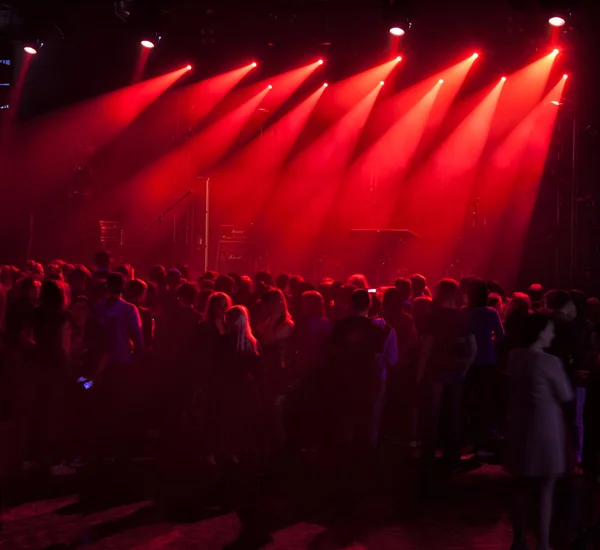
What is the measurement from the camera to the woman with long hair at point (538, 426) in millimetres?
4578

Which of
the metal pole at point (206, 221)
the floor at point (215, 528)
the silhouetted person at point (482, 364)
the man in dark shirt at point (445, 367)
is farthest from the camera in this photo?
the metal pole at point (206, 221)

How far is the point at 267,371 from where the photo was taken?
700 cm

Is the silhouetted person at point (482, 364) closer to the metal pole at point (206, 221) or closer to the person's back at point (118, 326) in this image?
the person's back at point (118, 326)

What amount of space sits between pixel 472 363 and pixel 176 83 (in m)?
12.0

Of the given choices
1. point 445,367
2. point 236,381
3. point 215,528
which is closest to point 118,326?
point 236,381

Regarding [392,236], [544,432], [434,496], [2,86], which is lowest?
[434,496]

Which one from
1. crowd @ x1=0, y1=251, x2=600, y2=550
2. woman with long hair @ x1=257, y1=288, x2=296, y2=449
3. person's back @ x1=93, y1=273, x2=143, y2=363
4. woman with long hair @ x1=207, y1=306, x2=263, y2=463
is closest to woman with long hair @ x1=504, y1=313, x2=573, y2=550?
crowd @ x1=0, y1=251, x2=600, y2=550

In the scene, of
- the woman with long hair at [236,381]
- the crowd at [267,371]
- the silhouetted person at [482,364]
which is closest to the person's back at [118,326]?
the crowd at [267,371]

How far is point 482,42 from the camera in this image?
14.9 m

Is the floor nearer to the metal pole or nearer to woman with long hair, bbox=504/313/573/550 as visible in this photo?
woman with long hair, bbox=504/313/573/550

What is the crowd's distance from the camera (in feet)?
21.5

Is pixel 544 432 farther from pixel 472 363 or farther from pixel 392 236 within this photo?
pixel 392 236

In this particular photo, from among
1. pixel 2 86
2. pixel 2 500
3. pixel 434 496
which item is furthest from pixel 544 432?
pixel 2 86

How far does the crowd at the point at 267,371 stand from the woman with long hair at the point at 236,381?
0.01 metres
